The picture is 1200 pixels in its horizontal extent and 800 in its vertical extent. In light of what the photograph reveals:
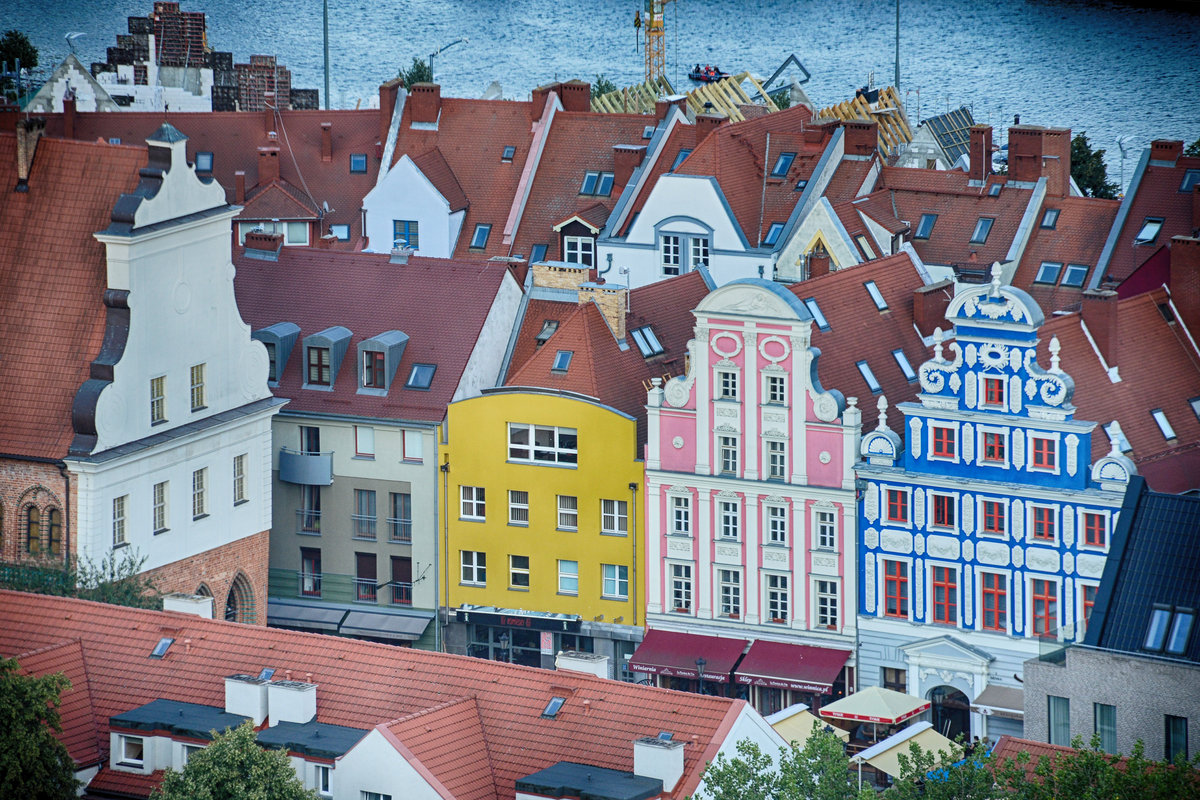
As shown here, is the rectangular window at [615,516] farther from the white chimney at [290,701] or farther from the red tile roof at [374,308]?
the white chimney at [290,701]

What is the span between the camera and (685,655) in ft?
285

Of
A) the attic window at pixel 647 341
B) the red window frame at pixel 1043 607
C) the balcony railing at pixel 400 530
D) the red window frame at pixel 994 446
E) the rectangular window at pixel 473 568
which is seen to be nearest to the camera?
the red window frame at pixel 1043 607

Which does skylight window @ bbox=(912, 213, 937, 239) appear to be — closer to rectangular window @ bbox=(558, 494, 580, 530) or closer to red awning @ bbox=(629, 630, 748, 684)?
rectangular window @ bbox=(558, 494, 580, 530)

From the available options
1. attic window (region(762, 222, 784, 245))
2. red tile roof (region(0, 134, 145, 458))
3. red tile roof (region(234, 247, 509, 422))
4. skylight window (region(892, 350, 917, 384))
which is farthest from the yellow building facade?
attic window (region(762, 222, 784, 245))

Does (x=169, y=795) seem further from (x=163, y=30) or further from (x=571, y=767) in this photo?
(x=163, y=30)

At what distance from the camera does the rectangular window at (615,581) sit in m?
89.8

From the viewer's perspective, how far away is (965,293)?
8175cm

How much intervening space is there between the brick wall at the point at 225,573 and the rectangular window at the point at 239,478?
1364 millimetres

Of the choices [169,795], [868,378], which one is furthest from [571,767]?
[868,378]

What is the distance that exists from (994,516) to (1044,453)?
2.50 metres

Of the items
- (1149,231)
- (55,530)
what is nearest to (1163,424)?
(1149,231)

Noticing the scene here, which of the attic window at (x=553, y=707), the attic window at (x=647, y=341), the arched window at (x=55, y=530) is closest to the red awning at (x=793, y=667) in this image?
the attic window at (x=647, y=341)

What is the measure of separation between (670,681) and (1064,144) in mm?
30193

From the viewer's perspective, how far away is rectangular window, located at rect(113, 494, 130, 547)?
83.7m
